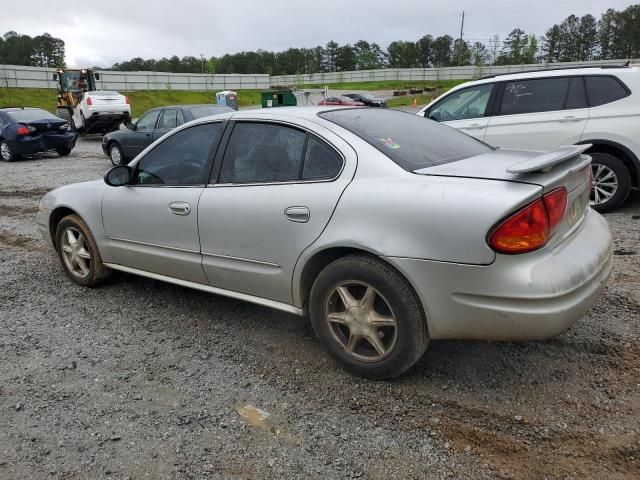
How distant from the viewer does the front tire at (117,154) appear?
12.5 m

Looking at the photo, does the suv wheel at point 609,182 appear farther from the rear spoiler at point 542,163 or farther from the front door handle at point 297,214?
the front door handle at point 297,214

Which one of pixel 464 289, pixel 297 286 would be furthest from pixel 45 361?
pixel 464 289

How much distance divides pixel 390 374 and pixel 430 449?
53cm

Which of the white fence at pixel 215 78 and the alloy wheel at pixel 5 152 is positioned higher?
the white fence at pixel 215 78

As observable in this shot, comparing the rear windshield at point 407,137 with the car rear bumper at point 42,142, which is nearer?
the rear windshield at point 407,137

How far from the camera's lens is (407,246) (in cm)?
264

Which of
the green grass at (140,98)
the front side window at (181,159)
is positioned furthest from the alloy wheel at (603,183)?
the green grass at (140,98)

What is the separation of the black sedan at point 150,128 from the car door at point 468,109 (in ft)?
16.8

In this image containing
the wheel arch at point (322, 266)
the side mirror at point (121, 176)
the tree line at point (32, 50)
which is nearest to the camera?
the wheel arch at point (322, 266)

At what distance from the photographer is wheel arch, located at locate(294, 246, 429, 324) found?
2713 millimetres

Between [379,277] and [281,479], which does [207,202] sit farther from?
[281,479]

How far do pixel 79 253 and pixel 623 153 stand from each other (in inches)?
238

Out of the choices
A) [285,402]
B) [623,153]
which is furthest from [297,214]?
[623,153]

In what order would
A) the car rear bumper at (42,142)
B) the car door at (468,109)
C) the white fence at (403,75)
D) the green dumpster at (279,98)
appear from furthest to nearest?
the white fence at (403,75), the green dumpster at (279,98), the car rear bumper at (42,142), the car door at (468,109)
